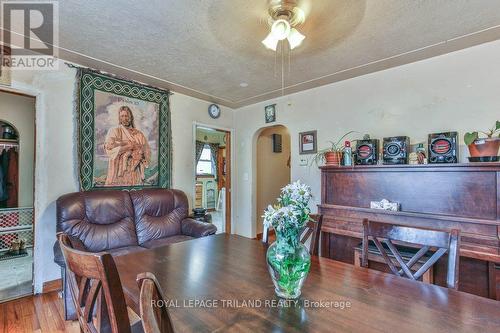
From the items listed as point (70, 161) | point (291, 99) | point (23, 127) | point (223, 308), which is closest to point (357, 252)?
point (223, 308)

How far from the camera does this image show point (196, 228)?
10.3ft

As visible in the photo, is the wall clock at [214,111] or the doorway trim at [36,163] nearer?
the doorway trim at [36,163]

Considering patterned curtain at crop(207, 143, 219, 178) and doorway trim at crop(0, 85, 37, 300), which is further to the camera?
patterned curtain at crop(207, 143, 219, 178)

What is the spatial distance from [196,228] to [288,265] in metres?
2.27

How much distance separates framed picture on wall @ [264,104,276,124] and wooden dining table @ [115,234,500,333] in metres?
3.13

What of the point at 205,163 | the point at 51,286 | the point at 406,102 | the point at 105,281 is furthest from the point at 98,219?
the point at 205,163

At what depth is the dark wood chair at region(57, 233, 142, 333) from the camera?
0.76m

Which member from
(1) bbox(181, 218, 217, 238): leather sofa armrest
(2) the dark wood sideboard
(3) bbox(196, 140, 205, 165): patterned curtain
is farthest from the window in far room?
(2) the dark wood sideboard

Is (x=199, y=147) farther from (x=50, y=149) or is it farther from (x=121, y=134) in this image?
(x=50, y=149)

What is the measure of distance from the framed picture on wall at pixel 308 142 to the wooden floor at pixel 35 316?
323 cm

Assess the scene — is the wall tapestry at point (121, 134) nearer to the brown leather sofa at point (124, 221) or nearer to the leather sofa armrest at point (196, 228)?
the brown leather sofa at point (124, 221)

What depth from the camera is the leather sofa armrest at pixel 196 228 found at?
3033 mm

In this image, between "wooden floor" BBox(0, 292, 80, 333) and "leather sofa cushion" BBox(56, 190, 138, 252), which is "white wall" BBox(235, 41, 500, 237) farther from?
"wooden floor" BBox(0, 292, 80, 333)

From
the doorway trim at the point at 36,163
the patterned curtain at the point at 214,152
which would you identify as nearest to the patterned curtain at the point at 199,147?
the patterned curtain at the point at 214,152
